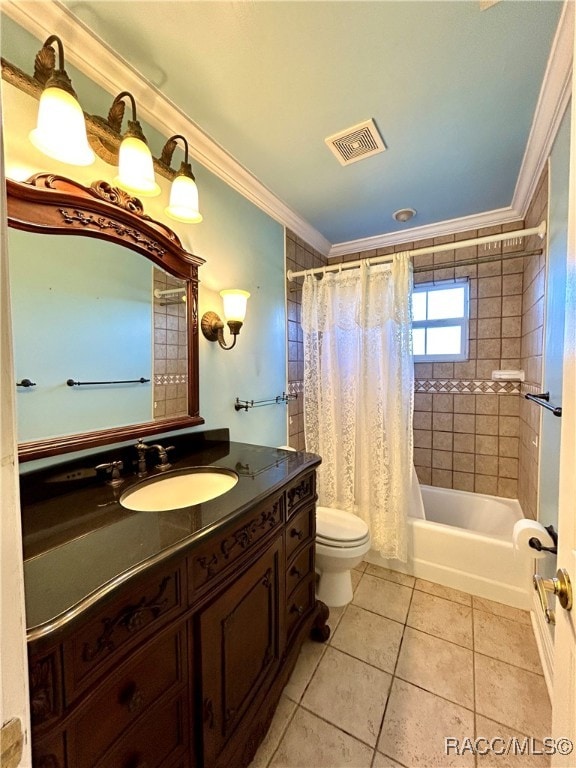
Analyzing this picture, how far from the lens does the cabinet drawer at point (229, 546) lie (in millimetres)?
800

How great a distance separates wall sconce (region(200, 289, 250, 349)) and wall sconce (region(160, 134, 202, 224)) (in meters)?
0.38

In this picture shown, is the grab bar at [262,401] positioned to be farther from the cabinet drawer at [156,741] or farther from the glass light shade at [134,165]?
the cabinet drawer at [156,741]

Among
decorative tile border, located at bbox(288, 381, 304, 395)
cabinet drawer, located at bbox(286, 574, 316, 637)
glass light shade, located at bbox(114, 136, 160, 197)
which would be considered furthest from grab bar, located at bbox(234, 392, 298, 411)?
glass light shade, located at bbox(114, 136, 160, 197)

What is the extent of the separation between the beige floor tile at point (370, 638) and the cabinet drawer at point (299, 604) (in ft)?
0.93

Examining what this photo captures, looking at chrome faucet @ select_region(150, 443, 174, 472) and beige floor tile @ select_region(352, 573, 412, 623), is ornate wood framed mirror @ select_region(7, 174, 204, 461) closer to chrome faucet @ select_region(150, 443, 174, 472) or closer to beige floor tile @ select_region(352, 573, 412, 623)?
chrome faucet @ select_region(150, 443, 174, 472)

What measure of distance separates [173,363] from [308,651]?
1.51 meters

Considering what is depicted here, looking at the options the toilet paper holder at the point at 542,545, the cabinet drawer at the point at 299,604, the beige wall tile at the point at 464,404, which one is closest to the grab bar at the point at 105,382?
the cabinet drawer at the point at 299,604

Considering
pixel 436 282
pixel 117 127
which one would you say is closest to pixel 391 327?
pixel 436 282

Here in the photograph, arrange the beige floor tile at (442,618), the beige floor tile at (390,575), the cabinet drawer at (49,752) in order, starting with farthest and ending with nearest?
the beige floor tile at (390,575) < the beige floor tile at (442,618) < the cabinet drawer at (49,752)

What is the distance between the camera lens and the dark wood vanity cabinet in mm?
555

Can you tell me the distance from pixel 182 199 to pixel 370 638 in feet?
7.27

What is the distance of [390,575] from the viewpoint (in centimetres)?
199

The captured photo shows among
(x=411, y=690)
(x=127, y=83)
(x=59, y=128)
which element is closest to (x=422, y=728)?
(x=411, y=690)

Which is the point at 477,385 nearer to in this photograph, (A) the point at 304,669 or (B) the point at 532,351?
(B) the point at 532,351
